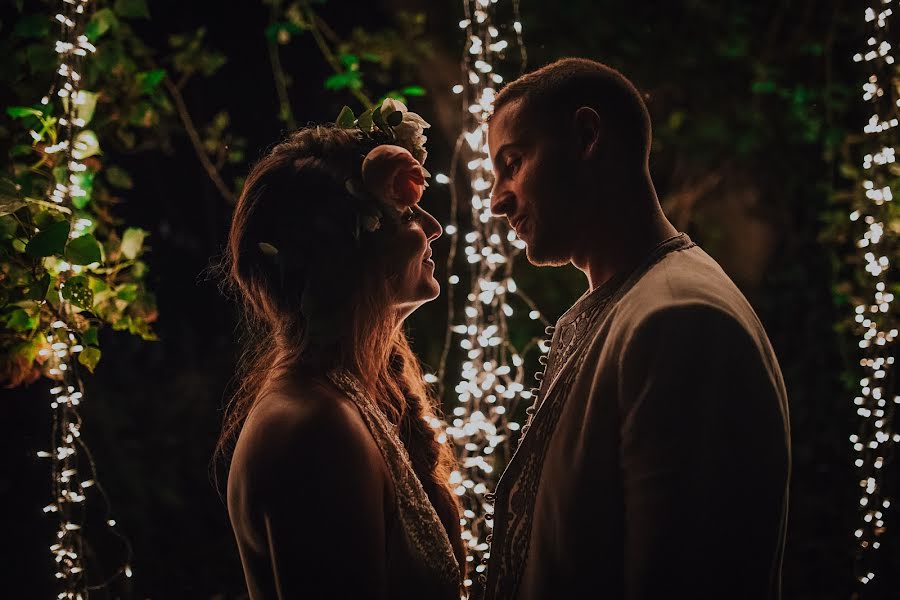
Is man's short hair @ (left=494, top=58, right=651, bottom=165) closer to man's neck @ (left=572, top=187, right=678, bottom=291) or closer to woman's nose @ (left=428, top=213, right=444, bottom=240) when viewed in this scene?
man's neck @ (left=572, top=187, right=678, bottom=291)

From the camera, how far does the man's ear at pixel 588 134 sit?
Answer: 154cm

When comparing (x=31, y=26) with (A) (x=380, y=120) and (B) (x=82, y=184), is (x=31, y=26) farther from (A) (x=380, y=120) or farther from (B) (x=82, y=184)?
(A) (x=380, y=120)

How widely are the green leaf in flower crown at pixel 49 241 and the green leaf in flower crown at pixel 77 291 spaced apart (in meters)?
0.16

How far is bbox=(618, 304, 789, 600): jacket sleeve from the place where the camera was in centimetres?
119

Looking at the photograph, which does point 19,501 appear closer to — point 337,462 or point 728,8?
point 337,462

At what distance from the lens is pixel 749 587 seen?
3.92 ft

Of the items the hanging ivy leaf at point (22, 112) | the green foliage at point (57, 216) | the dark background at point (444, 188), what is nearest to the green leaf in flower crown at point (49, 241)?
the green foliage at point (57, 216)

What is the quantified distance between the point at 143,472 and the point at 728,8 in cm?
347

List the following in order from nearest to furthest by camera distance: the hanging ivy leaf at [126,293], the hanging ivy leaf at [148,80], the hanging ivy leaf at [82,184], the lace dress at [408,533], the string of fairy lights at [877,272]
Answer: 1. the lace dress at [408,533]
2. the hanging ivy leaf at [82,184]
3. the hanging ivy leaf at [126,293]
4. the hanging ivy leaf at [148,80]
5. the string of fairy lights at [877,272]

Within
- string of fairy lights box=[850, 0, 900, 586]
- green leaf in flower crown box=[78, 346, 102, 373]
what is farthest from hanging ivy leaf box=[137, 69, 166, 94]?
string of fairy lights box=[850, 0, 900, 586]

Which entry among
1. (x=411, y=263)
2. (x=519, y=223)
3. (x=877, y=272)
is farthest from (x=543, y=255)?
(x=877, y=272)

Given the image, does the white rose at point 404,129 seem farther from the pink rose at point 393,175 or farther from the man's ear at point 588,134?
the man's ear at point 588,134

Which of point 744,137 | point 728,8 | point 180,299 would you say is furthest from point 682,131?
point 180,299

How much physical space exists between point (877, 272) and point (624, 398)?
1801 mm
